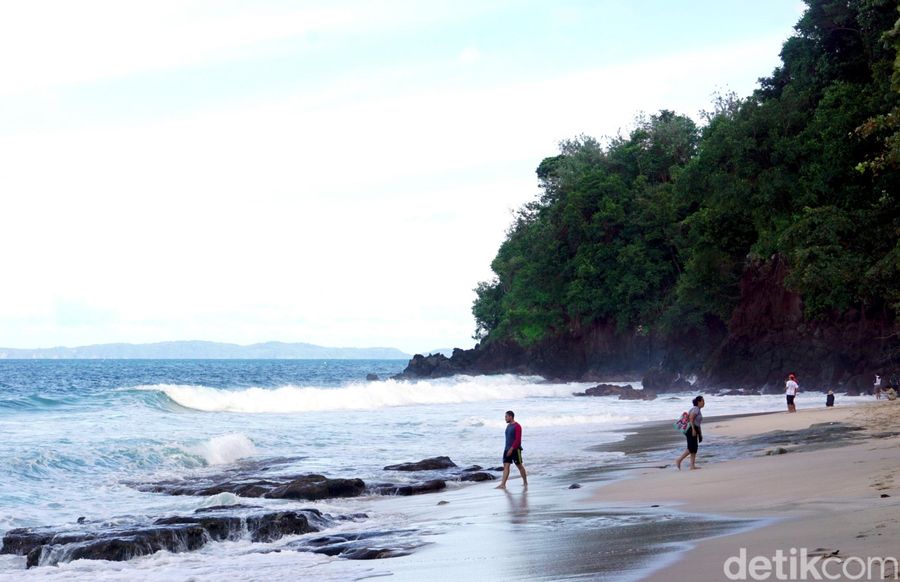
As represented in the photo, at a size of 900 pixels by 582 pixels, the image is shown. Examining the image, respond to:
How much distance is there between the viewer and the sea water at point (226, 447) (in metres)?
11.0

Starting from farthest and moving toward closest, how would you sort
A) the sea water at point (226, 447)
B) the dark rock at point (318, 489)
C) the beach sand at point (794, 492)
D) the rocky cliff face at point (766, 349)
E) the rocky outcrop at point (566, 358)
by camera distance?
the rocky outcrop at point (566, 358) → the rocky cliff face at point (766, 349) → the dark rock at point (318, 489) → the sea water at point (226, 447) → the beach sand at point (794, 492)

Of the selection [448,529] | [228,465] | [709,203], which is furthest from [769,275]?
[448,529]

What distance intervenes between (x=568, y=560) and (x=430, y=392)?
4276cm

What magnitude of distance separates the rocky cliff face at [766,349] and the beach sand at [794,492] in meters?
16.6

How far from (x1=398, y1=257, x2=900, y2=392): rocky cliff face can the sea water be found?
290 centimetres

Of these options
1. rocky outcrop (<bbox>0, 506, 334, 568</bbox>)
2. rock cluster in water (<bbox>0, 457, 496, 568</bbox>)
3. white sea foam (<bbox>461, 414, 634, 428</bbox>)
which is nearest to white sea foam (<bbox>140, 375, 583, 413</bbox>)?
white sea foam (<bbox>461, 414, 634, 428</bbox>)

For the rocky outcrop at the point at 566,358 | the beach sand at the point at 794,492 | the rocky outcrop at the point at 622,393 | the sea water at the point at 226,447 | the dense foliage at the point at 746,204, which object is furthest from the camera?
the rocky outcrop at the point at 566,358

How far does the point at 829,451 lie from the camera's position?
565 inches

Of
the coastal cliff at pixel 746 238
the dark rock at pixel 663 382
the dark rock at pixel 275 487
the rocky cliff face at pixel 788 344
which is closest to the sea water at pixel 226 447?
the dark rock at pixel 275 487

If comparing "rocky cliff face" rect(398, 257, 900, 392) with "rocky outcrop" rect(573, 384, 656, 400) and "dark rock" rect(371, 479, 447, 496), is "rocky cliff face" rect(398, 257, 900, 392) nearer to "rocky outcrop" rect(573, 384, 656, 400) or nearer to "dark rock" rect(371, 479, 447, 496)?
"rocky outcrop" rect(573, 384, 656, 400)

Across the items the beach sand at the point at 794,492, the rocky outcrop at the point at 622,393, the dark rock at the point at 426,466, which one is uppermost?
the beach sand at the point at 794,492

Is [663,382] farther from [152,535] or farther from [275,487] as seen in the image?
[152,535]

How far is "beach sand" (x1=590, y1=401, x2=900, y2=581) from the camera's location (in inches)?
272

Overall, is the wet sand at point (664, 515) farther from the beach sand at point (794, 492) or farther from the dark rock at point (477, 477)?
the dark rock at point (477, 477)
